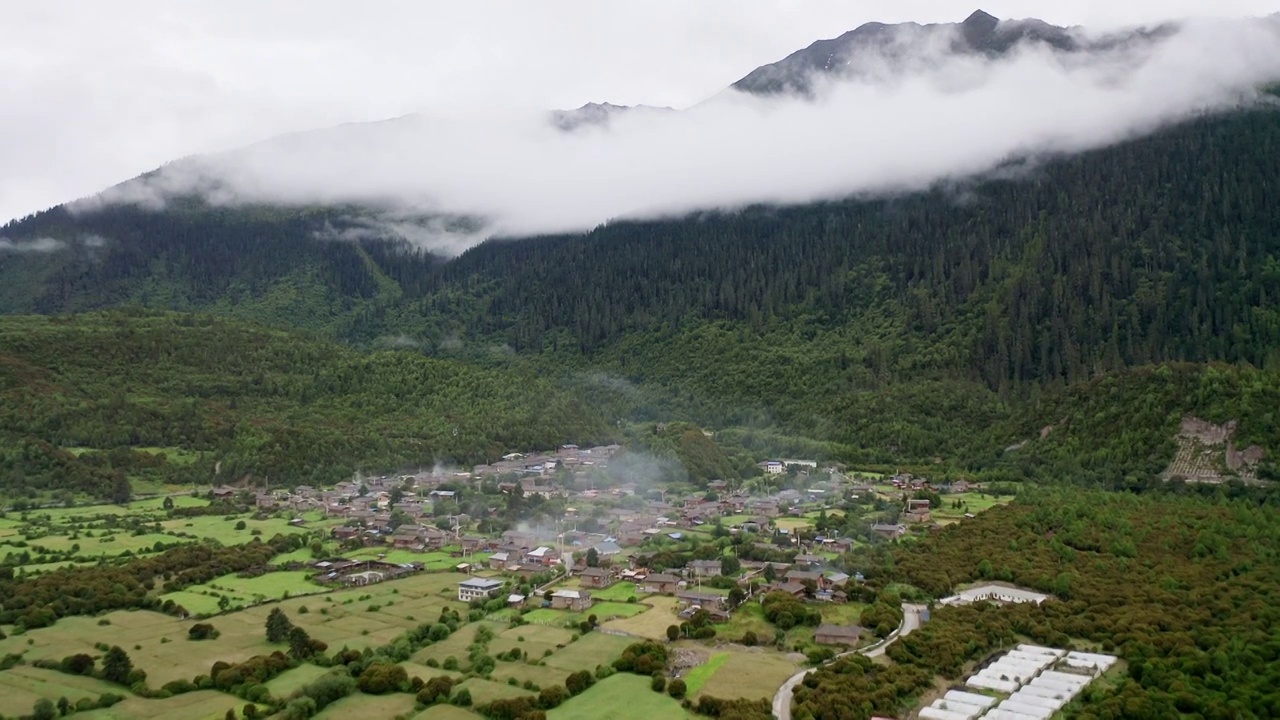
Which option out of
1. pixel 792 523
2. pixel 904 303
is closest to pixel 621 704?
pixel 792 523

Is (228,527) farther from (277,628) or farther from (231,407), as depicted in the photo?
(231,407)

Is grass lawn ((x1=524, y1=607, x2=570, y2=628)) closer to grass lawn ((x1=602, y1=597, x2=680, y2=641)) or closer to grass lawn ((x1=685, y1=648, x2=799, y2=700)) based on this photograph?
grass lawn ((x1=602, y1=597, x2=680, y2=641))

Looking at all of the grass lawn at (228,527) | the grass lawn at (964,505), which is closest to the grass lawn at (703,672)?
the grass lawn at (964,505)

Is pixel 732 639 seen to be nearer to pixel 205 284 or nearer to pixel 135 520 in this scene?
pixel 135 520

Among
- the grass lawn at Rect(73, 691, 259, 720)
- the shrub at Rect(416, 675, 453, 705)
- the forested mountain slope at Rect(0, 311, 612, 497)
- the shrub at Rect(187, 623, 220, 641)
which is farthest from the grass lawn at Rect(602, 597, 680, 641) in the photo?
the forested mountain slope at Rect(0, 311, 612, 497)

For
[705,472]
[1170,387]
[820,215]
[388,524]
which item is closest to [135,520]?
[388,524]

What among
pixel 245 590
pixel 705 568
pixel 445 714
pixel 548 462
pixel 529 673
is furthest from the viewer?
pixel 548 462
